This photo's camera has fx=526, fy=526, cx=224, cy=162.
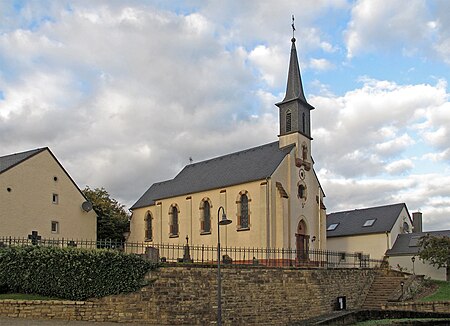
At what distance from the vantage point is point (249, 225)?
4097cm

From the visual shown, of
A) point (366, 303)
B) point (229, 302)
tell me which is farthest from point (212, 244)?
point (229, 302)

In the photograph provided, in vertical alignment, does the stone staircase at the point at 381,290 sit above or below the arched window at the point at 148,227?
below

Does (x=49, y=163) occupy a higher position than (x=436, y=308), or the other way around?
(x=49, y=163)

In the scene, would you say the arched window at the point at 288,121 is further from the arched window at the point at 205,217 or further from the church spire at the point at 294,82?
the arched window at the point at 205,217

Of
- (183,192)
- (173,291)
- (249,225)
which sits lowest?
(173,291)

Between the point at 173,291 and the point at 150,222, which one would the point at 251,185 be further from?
the point at 173,291

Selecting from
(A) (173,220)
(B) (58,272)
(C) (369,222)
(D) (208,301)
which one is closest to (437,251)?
(C) (369,222)

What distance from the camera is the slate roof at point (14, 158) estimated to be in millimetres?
37094

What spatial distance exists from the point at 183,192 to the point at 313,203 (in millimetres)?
11795

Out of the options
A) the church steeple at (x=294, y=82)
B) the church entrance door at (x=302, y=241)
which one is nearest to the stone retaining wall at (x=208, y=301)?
the church entrance door at (x=302, y=241)

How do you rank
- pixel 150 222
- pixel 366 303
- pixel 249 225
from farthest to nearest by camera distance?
pixel 150 222 < pixel 249 225 < pixel 366 303

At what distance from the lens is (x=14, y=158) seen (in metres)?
39.2

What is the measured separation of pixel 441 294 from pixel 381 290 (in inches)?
149

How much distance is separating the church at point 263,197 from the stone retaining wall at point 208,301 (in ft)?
29.6
